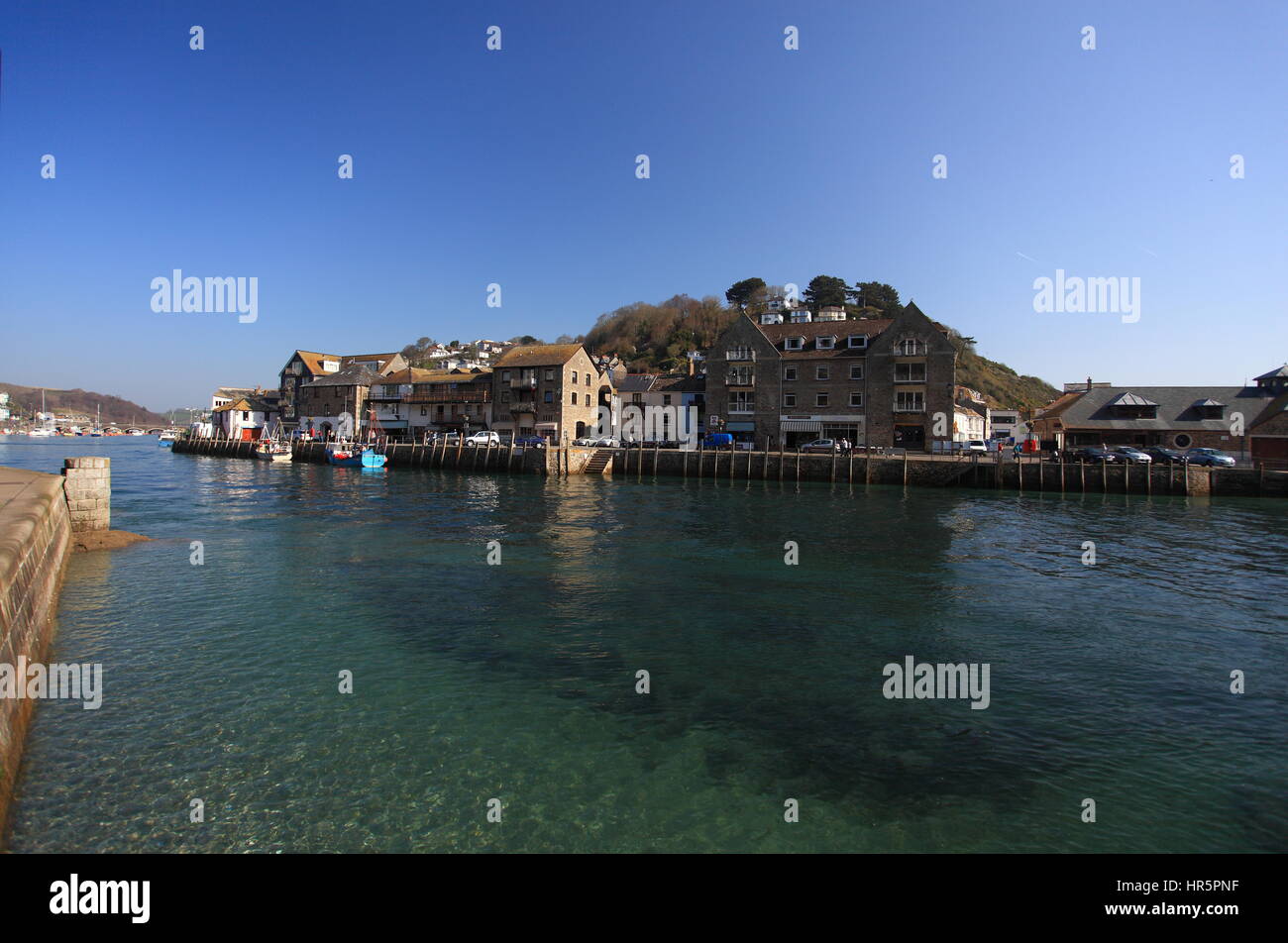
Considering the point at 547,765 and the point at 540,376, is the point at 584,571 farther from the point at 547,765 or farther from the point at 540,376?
the point at 540,376

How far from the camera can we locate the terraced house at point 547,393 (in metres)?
73.4

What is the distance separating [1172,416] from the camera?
59.3 m

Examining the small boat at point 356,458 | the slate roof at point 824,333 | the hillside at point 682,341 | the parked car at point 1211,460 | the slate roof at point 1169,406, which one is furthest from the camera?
the hillside at point 682,341

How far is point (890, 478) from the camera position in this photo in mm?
49312

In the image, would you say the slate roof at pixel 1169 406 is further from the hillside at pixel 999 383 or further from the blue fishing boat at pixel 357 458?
the blue fishing boat at pixel 357 458

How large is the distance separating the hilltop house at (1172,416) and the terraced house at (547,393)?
159 ft

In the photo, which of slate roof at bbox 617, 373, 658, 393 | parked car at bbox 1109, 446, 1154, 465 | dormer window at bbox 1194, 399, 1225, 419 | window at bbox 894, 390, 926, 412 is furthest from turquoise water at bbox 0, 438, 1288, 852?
slate roof at bbox 617, 373, 658, 393

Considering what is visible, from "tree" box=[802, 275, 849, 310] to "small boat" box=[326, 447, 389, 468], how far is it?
304 ft

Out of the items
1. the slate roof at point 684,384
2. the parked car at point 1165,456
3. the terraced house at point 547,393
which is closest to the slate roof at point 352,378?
the terraced house at point 547,393

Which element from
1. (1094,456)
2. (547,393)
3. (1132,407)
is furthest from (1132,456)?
(547,393)

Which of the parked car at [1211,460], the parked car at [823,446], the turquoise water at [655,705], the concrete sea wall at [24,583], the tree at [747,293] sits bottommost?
the turquoise water at [655,705]

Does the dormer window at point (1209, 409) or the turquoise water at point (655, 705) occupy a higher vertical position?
the dormer window at point (1209, 409)
